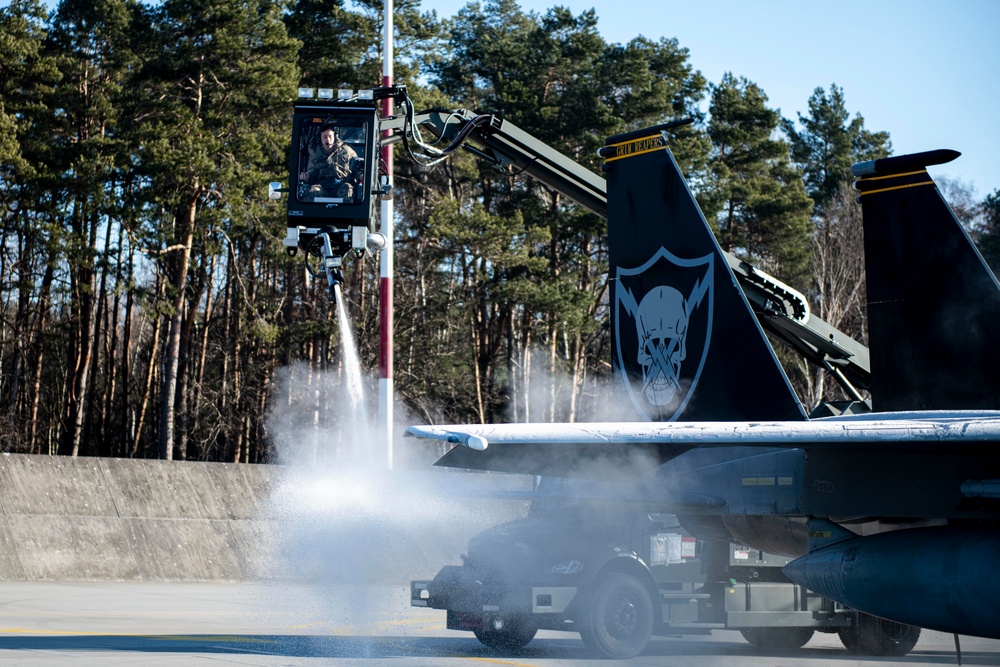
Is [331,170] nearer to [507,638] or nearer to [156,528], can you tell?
[507,638]

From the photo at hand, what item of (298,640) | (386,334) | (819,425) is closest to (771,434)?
(819,425)

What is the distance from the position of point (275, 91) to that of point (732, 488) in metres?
26.5

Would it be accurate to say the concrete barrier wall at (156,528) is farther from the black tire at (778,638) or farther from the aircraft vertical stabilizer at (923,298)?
the aircraft vertical stabilizer at (923,298)

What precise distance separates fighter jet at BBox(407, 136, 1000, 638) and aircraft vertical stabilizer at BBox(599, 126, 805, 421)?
17 mm

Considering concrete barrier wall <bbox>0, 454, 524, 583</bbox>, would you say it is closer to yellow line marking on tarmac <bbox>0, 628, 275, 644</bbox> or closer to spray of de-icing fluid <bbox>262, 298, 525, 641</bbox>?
spray of de-icing fluid <bbox>262, 298, 525, 641</bbox>

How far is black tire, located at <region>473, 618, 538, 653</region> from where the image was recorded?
11797mm

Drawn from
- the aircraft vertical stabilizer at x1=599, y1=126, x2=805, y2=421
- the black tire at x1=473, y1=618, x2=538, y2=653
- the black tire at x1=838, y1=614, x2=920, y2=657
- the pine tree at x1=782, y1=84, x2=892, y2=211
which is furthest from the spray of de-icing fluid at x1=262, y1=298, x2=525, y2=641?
the pine tree at x1=782, y1=84, x2=892, y2=211

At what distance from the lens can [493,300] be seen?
137 feet

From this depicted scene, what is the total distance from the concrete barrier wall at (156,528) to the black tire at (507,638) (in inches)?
230

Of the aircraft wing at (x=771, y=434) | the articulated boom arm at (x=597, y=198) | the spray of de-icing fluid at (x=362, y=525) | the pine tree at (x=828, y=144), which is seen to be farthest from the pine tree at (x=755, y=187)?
the aircraft wing at (x=771, y=434)

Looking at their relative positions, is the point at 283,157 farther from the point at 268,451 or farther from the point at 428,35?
the point at 268,451

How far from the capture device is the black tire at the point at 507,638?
11.8 metres

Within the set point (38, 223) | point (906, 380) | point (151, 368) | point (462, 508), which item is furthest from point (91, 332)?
point (906, 380)

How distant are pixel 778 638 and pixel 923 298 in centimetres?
522
